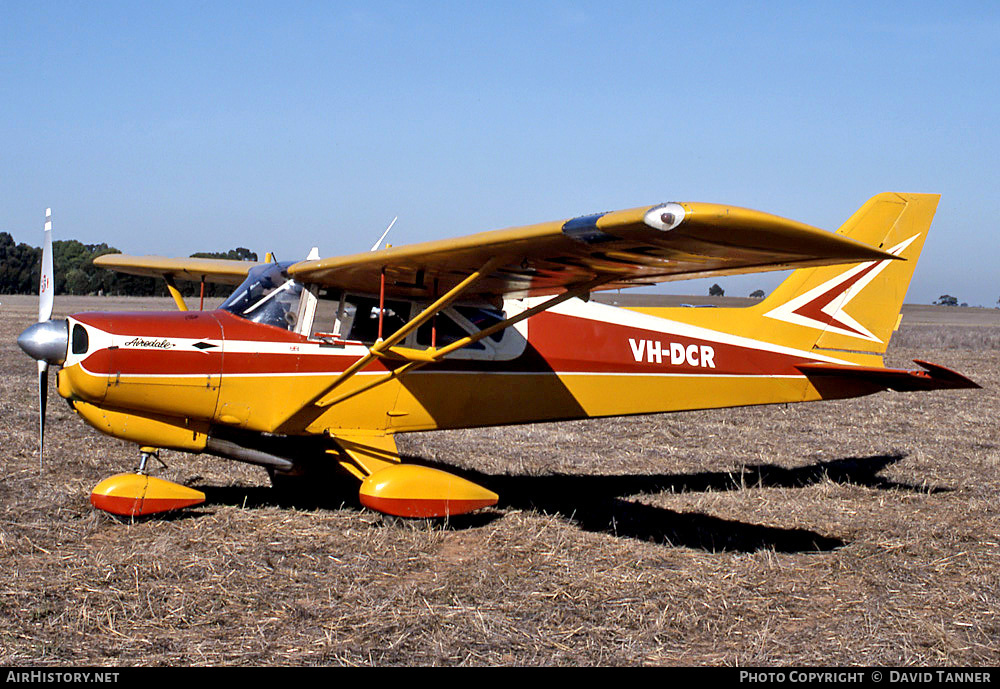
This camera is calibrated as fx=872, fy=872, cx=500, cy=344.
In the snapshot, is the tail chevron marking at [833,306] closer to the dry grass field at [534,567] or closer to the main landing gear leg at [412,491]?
the dry grass field at [534,567]

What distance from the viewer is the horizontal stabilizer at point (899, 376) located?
7.47 meters

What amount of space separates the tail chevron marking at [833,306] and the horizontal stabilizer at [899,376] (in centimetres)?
40

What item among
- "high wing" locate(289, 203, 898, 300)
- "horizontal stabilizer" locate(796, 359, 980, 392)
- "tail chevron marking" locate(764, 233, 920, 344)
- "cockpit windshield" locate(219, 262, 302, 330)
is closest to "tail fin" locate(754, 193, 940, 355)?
"tail chevron marking" locate(764, 233, 920, 344)

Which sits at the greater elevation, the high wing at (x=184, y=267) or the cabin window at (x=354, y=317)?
the high wing at (x=184, y=267)

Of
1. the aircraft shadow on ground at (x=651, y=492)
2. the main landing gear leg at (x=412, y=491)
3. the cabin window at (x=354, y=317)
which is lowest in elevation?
the aircraft shadow on ground at (x=651, y=492)

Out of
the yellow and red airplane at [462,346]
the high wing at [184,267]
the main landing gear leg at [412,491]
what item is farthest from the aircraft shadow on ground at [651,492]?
the high wing at [184,267]

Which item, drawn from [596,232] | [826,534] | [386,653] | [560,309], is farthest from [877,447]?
[386,653]

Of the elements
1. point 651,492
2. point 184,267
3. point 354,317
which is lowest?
point 651,492

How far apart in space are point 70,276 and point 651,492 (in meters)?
69.7

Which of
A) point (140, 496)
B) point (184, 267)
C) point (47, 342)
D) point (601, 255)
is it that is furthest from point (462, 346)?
point (184, 267)

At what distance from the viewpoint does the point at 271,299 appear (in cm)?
682

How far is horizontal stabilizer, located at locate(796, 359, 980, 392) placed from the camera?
7.47 metres

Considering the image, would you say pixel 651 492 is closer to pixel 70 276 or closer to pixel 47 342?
pixel 47 342
